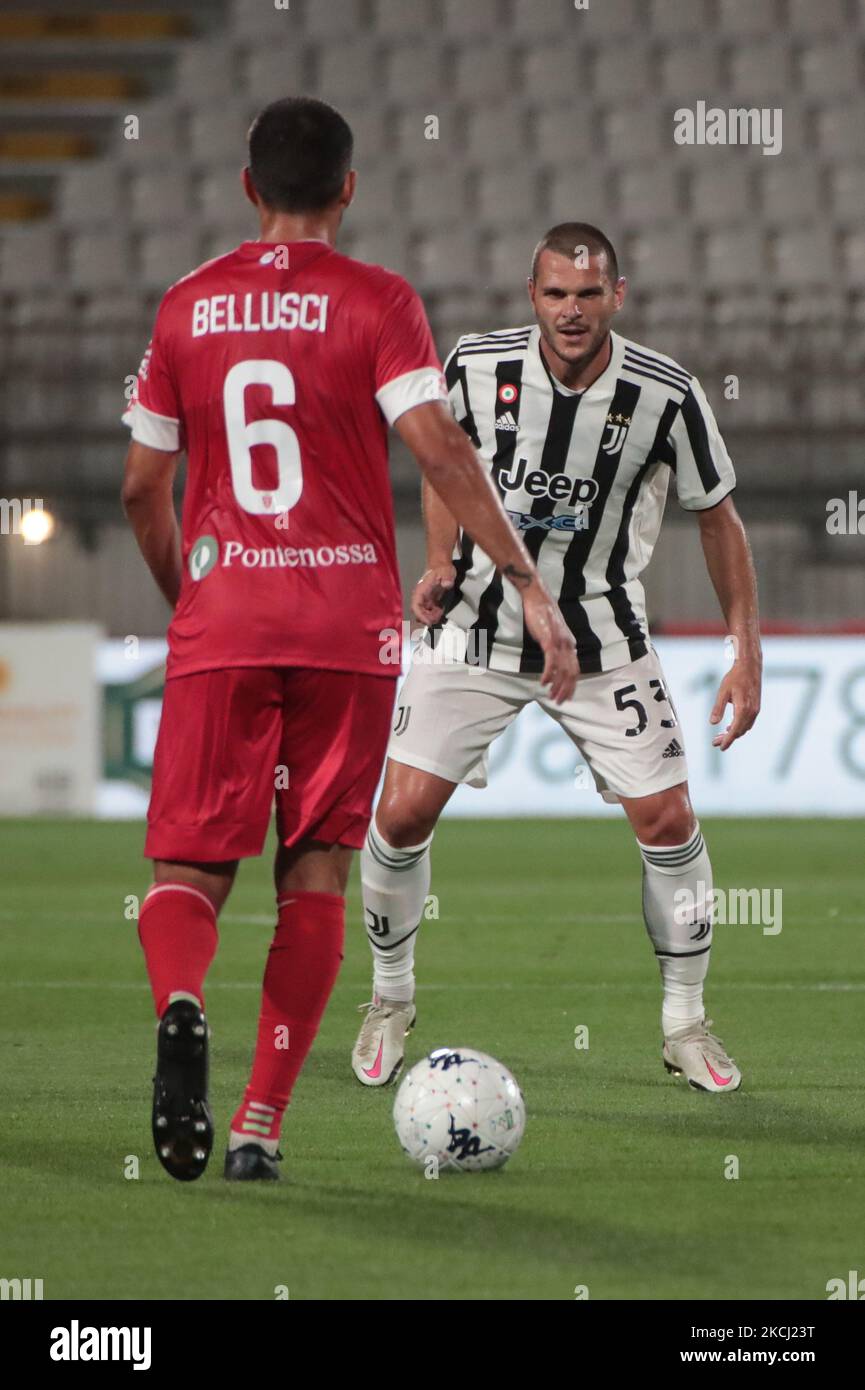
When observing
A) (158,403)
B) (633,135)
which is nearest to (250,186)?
(158,403)

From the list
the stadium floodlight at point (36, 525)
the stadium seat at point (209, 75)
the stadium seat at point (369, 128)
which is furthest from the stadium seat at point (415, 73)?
the stadium floodlight at point (36, 525)

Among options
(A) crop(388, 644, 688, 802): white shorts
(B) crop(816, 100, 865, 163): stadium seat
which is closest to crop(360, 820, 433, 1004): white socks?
(A) crop(388, 644, 688, 802): white shorts

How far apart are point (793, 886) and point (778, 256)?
31.4 feet

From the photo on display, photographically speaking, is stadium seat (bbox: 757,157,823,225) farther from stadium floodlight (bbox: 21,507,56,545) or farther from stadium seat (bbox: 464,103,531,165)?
stadium floodlight (bbox: 21,507,56,545)

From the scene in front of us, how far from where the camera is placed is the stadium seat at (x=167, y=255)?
724 inches

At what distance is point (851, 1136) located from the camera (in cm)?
430

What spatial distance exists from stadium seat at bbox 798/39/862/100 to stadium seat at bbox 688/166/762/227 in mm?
1146

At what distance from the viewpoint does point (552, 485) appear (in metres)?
5.09

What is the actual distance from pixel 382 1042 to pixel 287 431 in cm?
202

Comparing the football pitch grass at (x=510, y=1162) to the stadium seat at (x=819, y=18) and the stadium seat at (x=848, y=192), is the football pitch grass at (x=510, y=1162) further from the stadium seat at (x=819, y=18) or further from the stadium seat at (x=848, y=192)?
the stadium seat at (x=819, y=18)

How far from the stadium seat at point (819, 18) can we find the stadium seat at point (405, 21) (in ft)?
11.3

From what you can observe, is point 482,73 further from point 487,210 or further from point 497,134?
point 487,210

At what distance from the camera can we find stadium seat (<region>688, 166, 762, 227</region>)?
18.5 m
